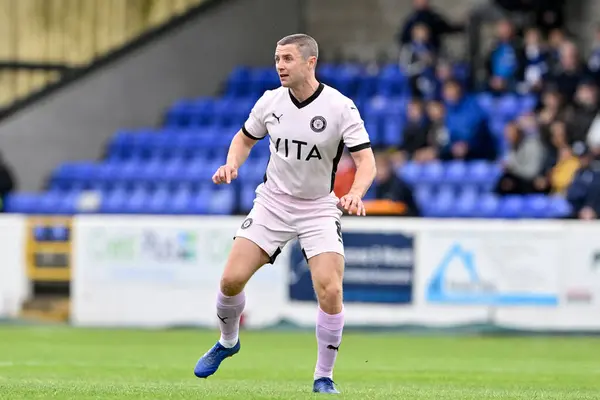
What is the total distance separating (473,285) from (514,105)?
5.34 m

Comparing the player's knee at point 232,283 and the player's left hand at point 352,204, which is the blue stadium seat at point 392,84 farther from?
the player's left hand at point 352,204

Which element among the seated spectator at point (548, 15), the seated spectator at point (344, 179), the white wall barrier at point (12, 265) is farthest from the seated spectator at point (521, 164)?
the white wall barrier at point (12, 265)

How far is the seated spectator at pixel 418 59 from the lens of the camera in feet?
72.1

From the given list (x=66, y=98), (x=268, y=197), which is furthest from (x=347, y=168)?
(x=268, y=197)

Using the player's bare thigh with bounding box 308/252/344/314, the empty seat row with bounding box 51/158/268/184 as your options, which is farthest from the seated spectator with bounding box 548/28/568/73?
the player's bare thigh with bounding box 308/252/344/314

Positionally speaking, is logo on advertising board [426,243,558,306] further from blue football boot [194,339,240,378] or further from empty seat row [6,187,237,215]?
blue football boot [194,339,240,378]

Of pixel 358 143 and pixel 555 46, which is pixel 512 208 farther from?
pixel 358 143

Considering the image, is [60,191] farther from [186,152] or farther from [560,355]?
[560,355]

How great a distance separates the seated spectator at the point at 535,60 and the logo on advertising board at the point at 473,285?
16.7ft

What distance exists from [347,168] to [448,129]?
100 inches

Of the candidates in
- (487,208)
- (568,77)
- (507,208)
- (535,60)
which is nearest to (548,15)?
(535,60)

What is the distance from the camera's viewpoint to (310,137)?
847 centimetres

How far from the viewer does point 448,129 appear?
2011 centimetres

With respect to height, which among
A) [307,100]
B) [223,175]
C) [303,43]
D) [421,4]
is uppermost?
[421,4]
